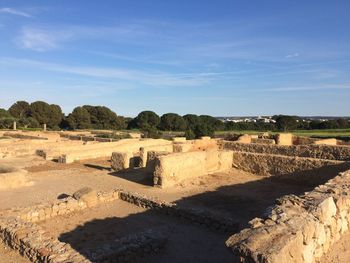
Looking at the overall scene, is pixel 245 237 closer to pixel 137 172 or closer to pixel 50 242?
pixel 50 242

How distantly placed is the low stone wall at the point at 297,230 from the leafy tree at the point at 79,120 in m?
57.5

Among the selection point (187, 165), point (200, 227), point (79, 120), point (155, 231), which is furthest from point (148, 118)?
point (155, 231)

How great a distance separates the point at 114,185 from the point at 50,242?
7142mm

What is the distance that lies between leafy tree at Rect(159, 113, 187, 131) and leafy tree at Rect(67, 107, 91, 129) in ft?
46.0

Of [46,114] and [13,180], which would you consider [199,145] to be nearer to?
[13,180]

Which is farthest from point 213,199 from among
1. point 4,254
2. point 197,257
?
point 4,254

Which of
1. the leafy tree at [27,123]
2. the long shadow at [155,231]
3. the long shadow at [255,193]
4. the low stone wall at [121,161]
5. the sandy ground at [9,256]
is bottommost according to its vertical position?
the sandy ground at [9,256]

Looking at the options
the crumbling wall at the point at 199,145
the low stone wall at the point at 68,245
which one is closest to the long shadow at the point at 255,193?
the low stone wall at the point at 68,245

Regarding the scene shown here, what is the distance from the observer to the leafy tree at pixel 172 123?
216 ft

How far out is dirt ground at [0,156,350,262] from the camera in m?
8.36

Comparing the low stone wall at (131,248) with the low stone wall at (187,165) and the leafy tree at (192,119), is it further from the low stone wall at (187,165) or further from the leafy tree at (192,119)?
the leafy tree at (192,119)

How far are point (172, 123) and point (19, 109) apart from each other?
100 ft

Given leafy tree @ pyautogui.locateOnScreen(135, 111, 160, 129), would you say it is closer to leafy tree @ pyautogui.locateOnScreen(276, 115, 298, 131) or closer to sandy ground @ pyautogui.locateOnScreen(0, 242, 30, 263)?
leafy tree @ pyautogui.locateOnScreen(276, 115, 298, 131)

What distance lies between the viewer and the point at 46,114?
62.2 meters
